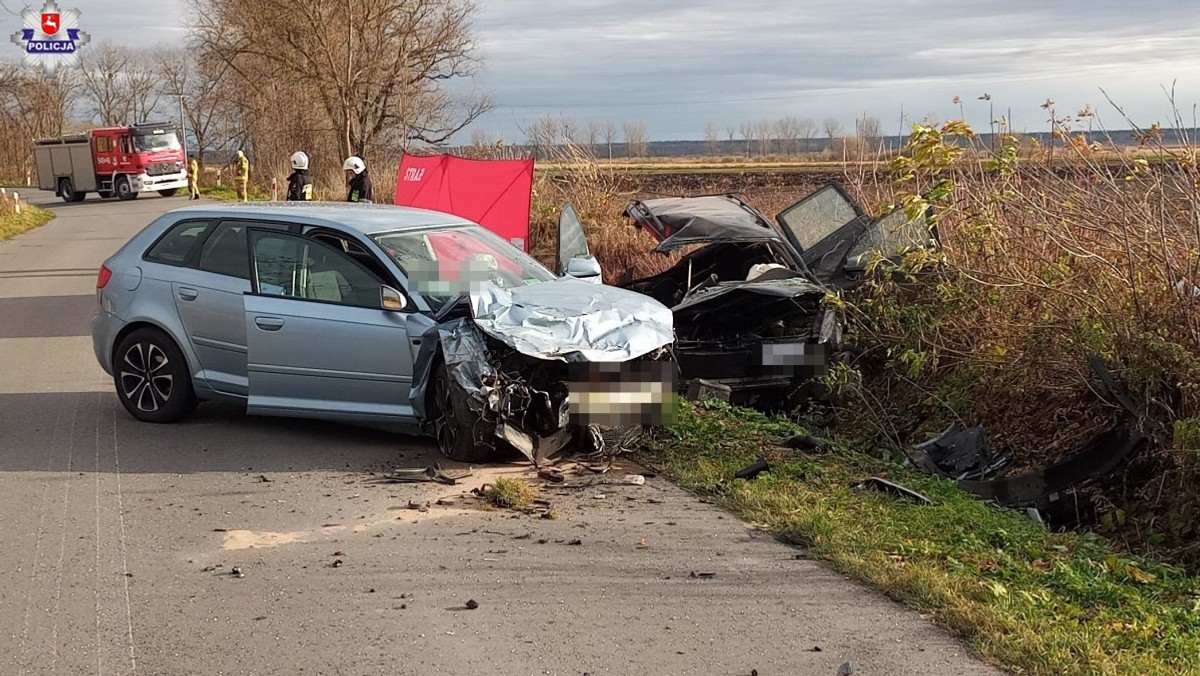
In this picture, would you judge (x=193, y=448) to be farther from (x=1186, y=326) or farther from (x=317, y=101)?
(x=317, y=101)

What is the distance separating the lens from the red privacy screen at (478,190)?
632 inches

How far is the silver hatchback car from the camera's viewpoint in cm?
724

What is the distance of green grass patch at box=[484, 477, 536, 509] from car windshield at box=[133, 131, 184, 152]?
151ft

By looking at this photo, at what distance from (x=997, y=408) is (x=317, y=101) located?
34.2 meters

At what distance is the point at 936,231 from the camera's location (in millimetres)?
9711

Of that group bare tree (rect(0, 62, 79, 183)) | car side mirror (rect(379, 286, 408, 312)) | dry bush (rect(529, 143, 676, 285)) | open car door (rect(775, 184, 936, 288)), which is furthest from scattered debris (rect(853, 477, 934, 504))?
bare tree (rect(0, 62, 79, 183))

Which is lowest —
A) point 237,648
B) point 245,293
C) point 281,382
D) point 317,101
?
point 237,648

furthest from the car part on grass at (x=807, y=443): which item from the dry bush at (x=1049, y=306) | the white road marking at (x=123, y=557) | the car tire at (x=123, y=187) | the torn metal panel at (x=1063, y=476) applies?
the car tire at (x=123, y=187)

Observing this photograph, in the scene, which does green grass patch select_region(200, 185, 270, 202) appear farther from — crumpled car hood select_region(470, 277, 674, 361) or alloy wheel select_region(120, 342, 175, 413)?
crumpled car hood select_region(470, 277, 674, 361)

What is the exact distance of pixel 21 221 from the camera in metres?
33.3

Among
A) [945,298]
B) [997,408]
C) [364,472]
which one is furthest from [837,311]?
[364,472]

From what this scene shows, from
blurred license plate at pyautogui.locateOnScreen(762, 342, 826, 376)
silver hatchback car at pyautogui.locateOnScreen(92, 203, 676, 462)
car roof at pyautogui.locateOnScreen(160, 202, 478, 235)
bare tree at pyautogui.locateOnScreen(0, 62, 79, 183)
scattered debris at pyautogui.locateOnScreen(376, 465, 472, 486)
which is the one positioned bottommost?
scattered debris at pyautogui.locateOnScreen(376, 465, 472, 486)

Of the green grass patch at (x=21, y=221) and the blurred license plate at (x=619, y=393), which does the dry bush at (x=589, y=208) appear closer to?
the blurred license plate at (x=619, y=393)

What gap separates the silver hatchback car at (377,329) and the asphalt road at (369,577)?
38 centimetres
